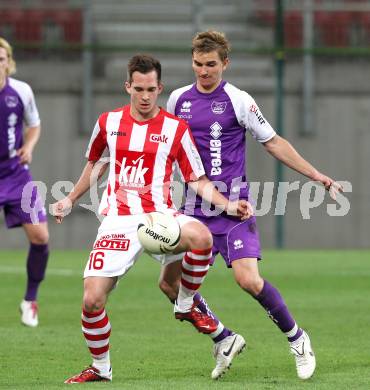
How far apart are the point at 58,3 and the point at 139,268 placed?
254 inches

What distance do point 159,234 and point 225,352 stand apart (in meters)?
0.92

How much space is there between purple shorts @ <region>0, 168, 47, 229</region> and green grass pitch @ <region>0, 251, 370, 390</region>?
0.82 meters

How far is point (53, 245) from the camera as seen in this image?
19.1m

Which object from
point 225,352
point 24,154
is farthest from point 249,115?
point 24,154

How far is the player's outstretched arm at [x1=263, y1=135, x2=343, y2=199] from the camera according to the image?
712 cm

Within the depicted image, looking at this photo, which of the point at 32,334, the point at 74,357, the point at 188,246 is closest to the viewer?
the point at 188,246

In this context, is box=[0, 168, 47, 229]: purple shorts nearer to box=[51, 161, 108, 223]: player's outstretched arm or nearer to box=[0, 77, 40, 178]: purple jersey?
box=[0, 77, 40, 178]: purple jersey

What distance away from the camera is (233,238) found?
7.29m

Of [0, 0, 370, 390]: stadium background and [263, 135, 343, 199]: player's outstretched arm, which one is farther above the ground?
[263, 135, 343, 199]: player's outstretched arm

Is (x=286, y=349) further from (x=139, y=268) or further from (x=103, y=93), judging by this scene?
(x=103, y=93)

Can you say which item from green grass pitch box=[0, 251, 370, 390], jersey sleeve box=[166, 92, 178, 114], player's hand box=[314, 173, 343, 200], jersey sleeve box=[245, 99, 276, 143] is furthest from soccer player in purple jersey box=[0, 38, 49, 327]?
player's hand box=[314, 173, 343, 200]

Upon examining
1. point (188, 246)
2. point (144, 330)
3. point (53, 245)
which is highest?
point (188, 246)

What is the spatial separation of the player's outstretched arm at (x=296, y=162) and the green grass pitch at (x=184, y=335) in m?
1.08

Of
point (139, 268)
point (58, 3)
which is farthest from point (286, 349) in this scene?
point (58, 3)
